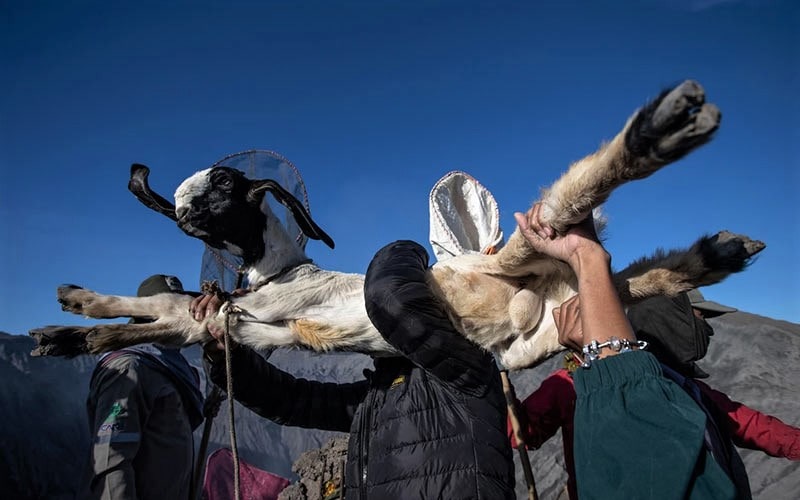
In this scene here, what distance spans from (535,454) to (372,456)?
5.97 metres

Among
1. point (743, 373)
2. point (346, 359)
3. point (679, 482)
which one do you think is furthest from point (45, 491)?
point (743, 373)

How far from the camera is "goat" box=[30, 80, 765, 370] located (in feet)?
5.41

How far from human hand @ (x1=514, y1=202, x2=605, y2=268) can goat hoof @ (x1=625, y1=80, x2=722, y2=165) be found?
1.02ft

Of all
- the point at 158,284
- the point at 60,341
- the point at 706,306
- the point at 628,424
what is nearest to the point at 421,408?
the point at 628,424

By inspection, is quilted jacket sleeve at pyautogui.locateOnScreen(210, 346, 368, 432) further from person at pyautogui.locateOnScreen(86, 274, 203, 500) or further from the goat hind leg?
the goat hind leg

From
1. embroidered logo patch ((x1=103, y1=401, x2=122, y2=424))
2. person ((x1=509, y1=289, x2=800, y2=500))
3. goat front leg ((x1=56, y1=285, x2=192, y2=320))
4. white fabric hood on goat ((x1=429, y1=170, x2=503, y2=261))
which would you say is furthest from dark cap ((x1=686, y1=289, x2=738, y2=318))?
embroidered logo patch ((x1=103, y1=401, x2=122, y2=424))

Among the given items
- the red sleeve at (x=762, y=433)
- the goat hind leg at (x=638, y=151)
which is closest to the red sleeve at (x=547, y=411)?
the red sleeve at (x=762, y=433)

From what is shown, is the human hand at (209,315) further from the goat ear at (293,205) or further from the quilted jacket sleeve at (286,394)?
the goat ear at (293,205)

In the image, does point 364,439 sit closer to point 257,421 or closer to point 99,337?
point 99,337

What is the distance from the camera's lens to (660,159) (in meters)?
1.38

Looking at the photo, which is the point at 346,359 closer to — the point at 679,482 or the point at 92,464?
the point at 92,464

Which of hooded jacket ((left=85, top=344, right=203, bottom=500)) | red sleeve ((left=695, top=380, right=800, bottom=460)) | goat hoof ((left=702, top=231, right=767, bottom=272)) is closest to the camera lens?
goat hoof ((left=702, top=231, right=767, bottom=272))

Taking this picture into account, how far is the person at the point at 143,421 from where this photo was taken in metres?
3.11

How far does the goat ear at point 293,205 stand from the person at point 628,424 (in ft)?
4.96
